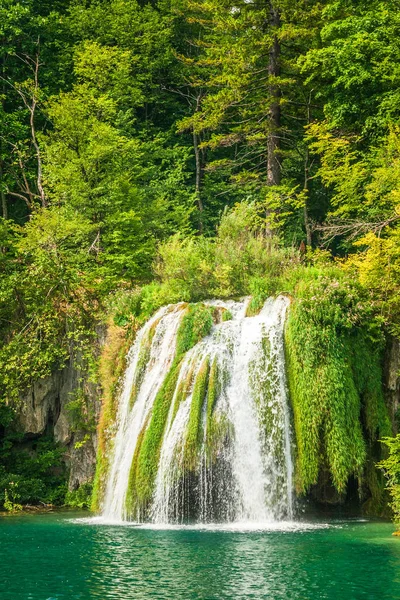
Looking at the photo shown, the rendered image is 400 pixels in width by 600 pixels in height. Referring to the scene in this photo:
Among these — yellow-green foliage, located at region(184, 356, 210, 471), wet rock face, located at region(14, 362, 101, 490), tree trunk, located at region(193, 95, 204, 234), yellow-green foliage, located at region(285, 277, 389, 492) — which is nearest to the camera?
yellow-green foliage, located at region(285, 277, 389, 492)

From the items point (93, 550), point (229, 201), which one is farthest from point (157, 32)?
point (93, 550)

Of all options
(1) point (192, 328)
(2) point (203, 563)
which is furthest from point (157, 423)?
(2) point (203, 563)

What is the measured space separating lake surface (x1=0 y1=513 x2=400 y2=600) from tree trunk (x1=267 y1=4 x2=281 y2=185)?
12.5 metres

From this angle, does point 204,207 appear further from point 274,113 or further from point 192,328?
point 192,328

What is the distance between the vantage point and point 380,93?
866 inches

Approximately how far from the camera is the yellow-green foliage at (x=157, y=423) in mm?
14516

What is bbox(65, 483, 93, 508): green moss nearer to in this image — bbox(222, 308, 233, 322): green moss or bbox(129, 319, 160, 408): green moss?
bbox(129, 319, 160, 408): green moss

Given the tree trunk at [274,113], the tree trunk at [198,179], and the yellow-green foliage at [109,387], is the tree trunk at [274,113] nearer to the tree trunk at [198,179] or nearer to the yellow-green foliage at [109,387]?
the tree trunk at [198,179]

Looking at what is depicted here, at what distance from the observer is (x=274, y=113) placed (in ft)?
77.9

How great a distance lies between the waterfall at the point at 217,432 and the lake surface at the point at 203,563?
0.99 m

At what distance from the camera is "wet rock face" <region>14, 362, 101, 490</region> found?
1897cm

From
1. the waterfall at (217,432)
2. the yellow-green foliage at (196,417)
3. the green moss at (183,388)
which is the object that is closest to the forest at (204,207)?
the waterfall at (217,432)

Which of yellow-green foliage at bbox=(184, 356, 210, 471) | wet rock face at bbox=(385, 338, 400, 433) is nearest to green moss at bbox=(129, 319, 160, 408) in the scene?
yellow-green foliage at bbox=(184, 356, 210, 471)

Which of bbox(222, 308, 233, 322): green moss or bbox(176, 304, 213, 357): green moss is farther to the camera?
bbox(222, 308, 233, 322): green moss
